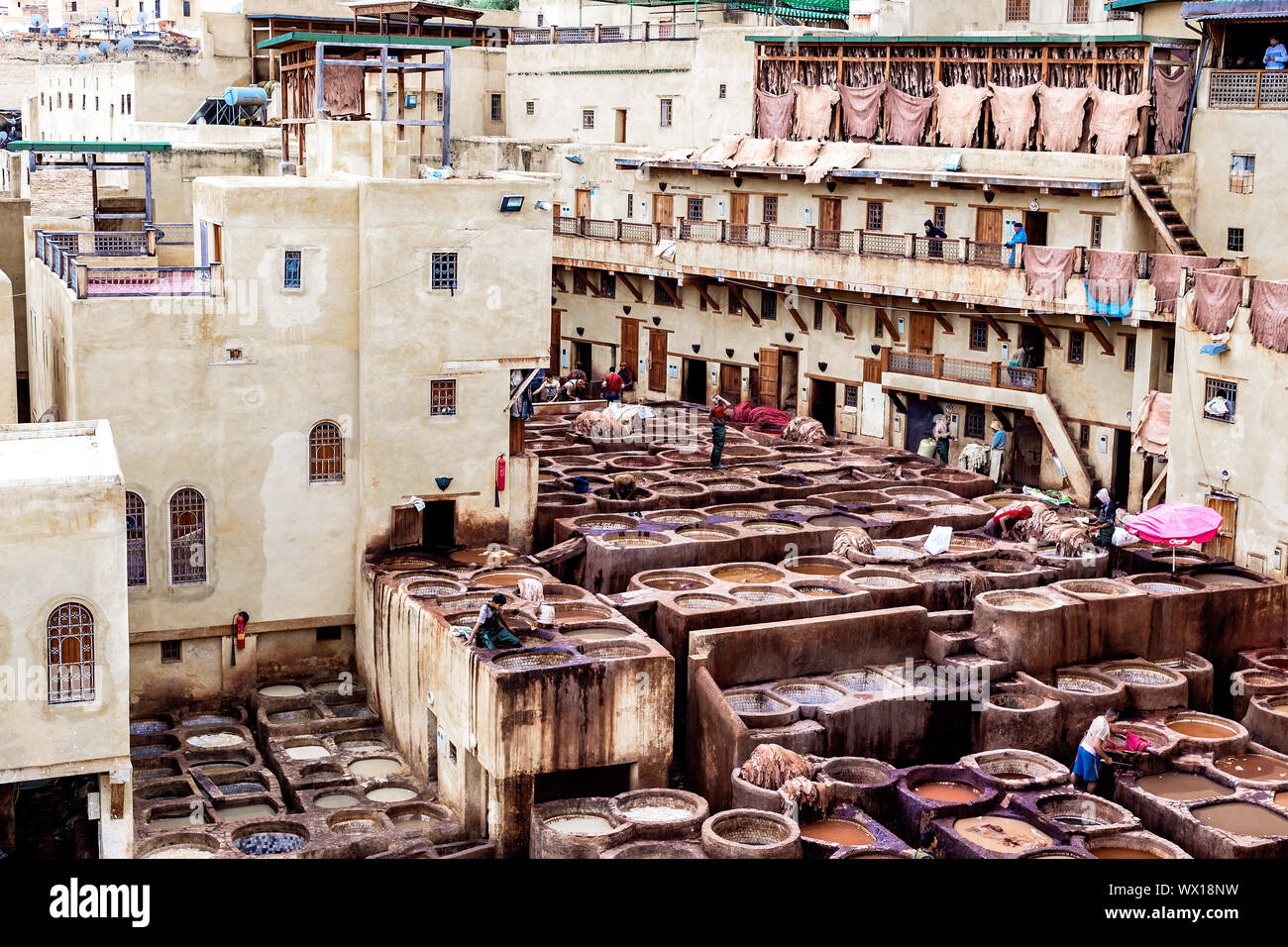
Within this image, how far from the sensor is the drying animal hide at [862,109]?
4819 centimetres

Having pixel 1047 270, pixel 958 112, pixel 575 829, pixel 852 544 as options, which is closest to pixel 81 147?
pixel 852 544

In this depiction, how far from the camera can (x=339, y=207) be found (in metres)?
32.5

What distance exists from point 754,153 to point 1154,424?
16.4 m

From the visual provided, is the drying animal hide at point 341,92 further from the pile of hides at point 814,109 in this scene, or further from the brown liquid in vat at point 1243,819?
the brown liquid in vat at point 1243,819

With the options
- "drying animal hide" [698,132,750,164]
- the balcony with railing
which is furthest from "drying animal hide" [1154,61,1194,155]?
the balcony with railing

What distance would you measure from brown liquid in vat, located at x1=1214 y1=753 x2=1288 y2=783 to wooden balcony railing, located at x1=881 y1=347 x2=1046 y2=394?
52.7 feet

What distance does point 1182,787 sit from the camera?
2830cm

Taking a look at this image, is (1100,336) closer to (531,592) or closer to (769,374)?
(769,374)

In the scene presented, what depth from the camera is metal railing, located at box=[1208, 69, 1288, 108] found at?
41.0 m

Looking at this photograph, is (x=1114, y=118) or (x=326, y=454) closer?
(x=326, y=454)

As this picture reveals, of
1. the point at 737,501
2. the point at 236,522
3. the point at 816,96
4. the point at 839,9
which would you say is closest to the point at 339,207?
the point at 236,522

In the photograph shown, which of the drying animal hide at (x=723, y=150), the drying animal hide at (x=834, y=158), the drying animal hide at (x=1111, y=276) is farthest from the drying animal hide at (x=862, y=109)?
the drying animal hide at (x=1111, y=276)

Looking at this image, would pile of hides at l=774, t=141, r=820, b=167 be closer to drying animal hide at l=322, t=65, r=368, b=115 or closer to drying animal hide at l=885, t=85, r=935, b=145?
drying animal hide at l=885, t=85, r=935, b=145

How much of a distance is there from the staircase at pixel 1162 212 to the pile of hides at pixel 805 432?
10.6m
